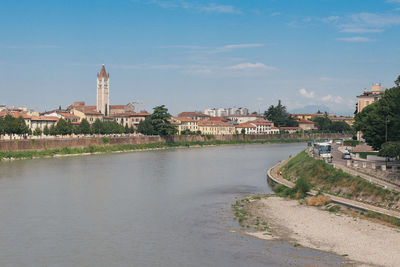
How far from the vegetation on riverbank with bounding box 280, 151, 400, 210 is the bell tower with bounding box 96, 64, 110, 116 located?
106m

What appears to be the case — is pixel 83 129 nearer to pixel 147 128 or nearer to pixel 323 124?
pixel 147 128

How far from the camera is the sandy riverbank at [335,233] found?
727 inches

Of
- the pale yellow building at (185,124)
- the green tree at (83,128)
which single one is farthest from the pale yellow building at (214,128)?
the green tree at (83,128)

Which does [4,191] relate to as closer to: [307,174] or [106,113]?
[307,174]

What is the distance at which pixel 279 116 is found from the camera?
151375 mm

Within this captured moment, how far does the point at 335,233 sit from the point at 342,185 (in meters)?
7.99

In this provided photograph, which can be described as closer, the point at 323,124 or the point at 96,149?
the point at 96,149

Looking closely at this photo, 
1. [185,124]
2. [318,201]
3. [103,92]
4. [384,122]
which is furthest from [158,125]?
[318,201]

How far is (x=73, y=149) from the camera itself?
228 feet

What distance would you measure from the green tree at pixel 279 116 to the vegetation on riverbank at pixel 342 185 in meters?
114

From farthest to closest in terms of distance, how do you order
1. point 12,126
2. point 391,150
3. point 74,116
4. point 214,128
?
point 214,128 < point 74,116 < point 12,126 < point 391,150

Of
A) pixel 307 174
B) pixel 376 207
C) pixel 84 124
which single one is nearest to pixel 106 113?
pixel 84 124

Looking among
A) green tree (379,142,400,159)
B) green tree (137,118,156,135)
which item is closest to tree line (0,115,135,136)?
green tree (137,118,156,135)

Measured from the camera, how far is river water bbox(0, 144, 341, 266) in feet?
60.9
